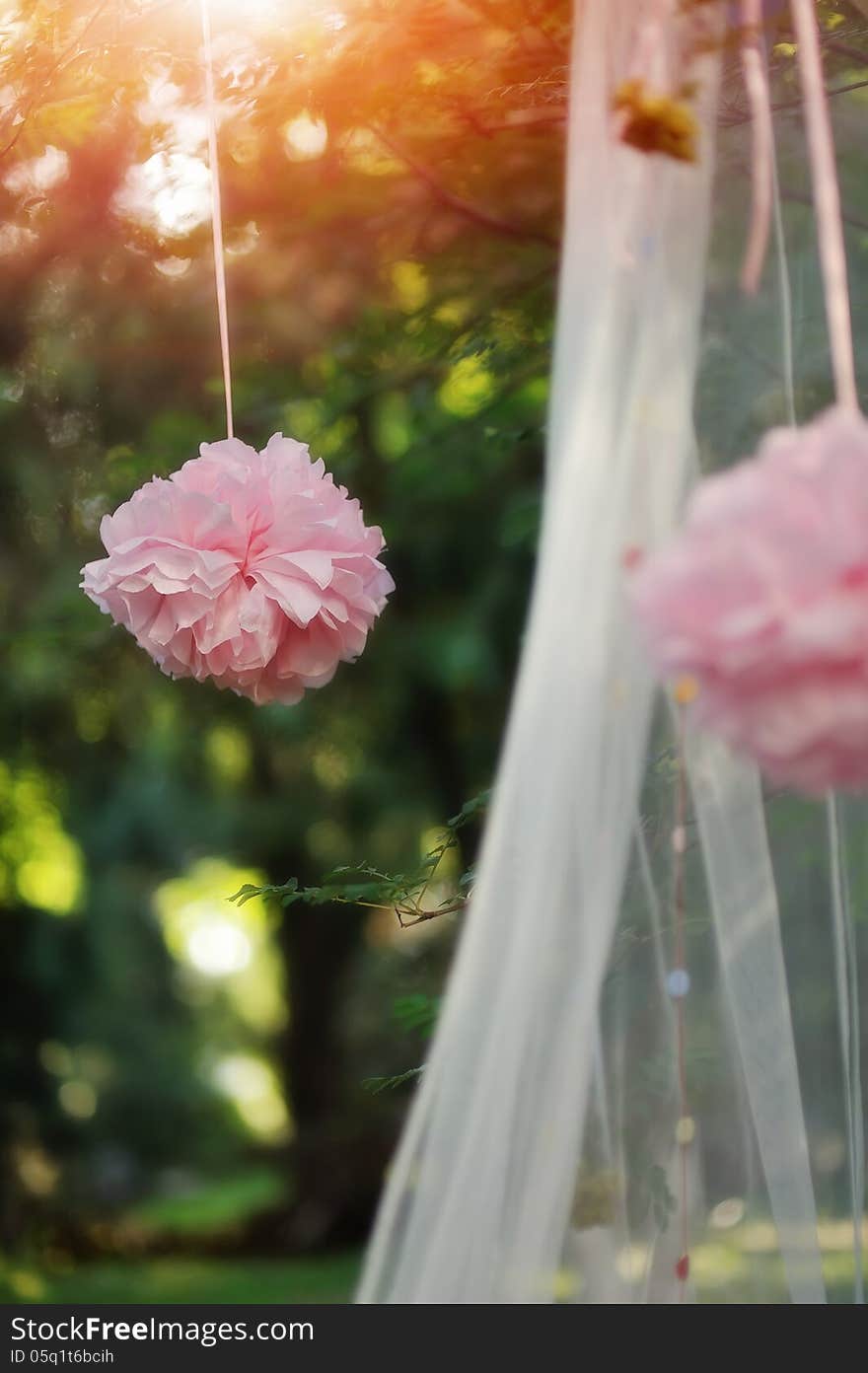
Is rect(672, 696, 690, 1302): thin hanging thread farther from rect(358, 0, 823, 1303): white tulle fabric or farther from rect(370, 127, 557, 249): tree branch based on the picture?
rect(370, 127, 557, 249): tree branch

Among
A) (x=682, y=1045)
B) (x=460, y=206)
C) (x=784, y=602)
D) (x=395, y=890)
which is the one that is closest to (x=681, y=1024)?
(x=682, y=1045)

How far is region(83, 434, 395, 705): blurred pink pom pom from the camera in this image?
126cm

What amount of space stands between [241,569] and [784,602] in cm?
72

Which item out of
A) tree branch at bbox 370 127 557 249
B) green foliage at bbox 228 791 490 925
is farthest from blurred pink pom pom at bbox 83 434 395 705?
tree branch at bbox 370 127 557 249

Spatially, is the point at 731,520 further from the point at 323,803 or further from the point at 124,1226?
the point at 124,1226

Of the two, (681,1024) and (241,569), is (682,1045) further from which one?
(241,569)

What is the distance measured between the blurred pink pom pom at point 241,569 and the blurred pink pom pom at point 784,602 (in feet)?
2.09

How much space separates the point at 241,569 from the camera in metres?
1.30

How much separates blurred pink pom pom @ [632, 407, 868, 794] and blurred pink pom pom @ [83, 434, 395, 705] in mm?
636

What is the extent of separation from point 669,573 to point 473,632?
15.7 ft

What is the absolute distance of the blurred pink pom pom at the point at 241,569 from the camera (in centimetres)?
126

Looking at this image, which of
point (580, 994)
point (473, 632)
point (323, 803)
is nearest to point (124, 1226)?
point (323, 803)

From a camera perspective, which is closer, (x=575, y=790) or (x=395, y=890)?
(x=575, y=790)

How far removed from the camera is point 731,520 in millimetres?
674
